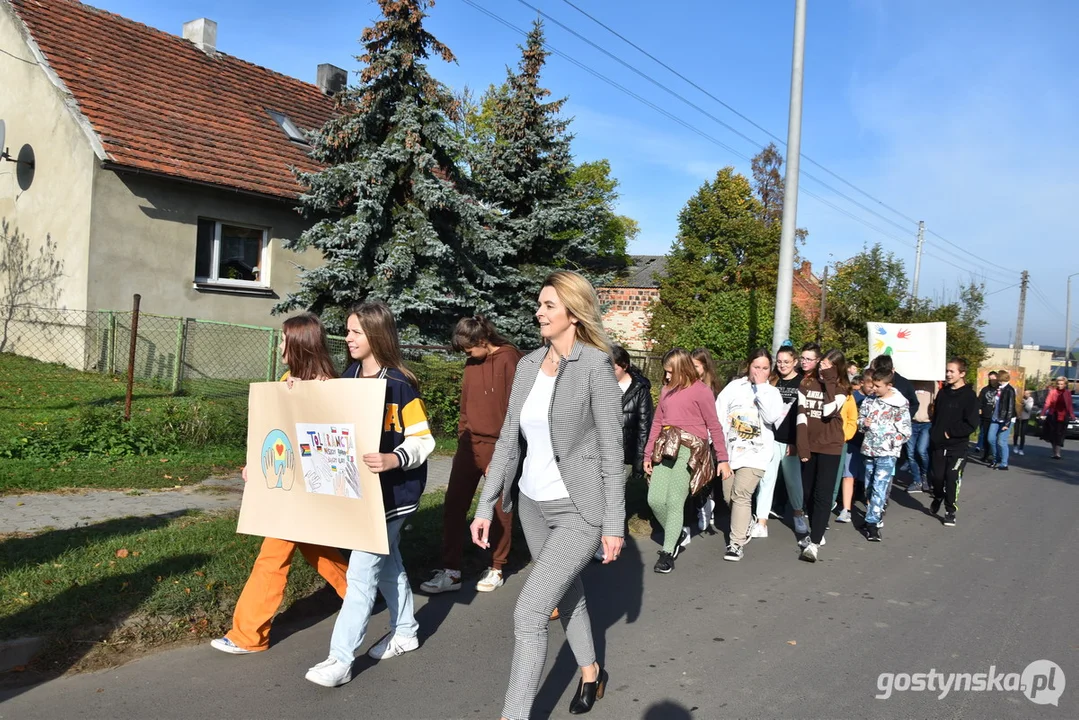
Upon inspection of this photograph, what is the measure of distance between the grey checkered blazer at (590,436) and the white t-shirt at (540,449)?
3cm

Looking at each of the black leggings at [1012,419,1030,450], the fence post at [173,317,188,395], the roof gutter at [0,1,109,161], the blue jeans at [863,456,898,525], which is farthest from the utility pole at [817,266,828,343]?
the roof gutter at [0,1,109,161]

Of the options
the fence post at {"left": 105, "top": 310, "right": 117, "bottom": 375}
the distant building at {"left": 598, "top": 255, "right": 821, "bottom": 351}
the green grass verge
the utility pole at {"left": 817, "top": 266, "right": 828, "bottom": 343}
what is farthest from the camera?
the distant building at {"left": 598, "top": 255, "right": 821, "bottom": 351}

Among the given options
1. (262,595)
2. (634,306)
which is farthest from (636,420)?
(634,306)

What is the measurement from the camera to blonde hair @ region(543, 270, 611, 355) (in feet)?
12.0

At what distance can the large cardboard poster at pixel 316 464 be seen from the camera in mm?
3949

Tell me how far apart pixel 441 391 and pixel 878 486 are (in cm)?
578

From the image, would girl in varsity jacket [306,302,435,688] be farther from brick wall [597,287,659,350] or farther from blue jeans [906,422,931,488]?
brick wall [597,287,659,350]

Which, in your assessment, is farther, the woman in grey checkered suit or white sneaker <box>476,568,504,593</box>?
white sneaker <box>476,568,504,593</box>

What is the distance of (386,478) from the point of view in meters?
4.16

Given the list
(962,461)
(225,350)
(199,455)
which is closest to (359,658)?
(199,455)

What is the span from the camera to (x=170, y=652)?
439 cm

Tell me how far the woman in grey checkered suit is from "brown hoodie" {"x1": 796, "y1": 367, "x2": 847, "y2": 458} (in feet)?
14.1

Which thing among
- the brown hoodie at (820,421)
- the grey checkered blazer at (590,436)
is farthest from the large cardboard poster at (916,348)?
Answer: the grey checkered blazer at (590,436)

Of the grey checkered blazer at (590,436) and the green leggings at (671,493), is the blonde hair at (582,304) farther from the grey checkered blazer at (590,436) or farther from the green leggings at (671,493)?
the green leggings at (671,493)
